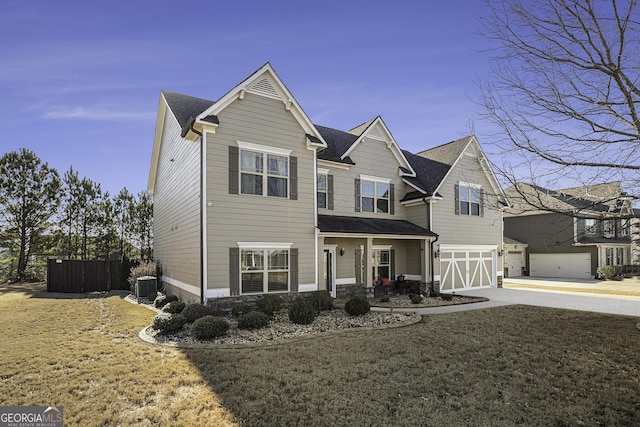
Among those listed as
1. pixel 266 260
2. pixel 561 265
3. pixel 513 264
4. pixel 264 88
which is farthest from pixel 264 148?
pixel 561 265

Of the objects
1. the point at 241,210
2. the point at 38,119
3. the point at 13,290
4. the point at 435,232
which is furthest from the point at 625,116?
the point at 13,290

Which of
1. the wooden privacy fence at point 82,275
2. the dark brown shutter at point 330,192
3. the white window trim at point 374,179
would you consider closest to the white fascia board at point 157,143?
the wooden privacy fence at point 82,275

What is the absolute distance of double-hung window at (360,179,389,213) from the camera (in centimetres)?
1762

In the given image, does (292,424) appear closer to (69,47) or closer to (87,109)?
(69,47)

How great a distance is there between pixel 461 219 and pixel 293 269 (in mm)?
11431

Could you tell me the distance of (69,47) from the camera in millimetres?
10984

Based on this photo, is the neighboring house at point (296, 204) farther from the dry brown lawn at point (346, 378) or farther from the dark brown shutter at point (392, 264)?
the dry brown lawn at point (346, 378)

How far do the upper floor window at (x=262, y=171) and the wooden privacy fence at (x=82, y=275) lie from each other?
45.9 ft

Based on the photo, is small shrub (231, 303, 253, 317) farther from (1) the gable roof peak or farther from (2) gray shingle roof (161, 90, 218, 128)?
(1) the gable roof peak

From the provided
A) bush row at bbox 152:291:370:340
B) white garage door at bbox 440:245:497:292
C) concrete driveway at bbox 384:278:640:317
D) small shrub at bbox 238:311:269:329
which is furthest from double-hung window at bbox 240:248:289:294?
white garage door at bbox 440:245:497:292

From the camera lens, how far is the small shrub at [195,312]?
401 inches

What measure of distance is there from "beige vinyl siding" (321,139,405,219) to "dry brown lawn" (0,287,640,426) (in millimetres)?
8063

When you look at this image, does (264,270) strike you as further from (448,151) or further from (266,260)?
(448,151)

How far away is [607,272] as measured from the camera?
26.3m
